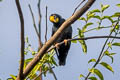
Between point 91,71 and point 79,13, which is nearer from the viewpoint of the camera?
point 79,13

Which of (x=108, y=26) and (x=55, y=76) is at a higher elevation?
(x=108, y=26)

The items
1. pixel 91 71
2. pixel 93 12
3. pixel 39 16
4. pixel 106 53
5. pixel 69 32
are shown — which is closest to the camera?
pixel 39 16

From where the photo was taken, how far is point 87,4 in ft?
7.79

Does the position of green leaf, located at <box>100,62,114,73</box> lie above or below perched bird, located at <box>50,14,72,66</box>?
below

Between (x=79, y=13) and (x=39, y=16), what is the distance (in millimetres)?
378

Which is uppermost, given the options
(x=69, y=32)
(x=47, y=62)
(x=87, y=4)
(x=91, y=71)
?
(x=69, y=32)

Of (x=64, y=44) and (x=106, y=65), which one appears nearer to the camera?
(x=106, y=65)

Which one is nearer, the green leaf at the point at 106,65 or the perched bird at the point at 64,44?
the green leaf at the point at 106,65

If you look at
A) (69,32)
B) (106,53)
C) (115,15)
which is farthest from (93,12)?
(69,32)

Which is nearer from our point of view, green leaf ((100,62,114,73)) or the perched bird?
green leaf ((100,62,114,73))

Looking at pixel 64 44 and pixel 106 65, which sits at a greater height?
pixel 64 44

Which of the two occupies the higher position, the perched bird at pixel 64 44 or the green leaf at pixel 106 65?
the perched bird at pixel 64 44

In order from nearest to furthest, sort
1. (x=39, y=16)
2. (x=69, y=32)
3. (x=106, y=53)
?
(x=39, y=16)
(x=106, y=53)
(x=69, y=32)

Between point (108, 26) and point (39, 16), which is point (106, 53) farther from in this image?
point (39, 16)
